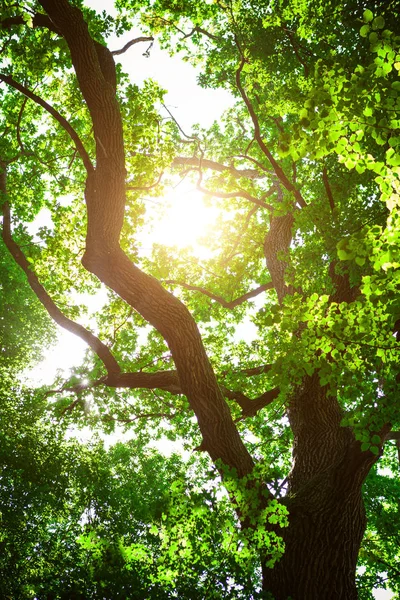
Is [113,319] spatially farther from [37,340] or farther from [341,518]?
[37,340]

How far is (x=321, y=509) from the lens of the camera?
202 inches

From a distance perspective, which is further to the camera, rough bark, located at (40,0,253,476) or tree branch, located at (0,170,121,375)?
tree branch, located at (0,170,121,375)

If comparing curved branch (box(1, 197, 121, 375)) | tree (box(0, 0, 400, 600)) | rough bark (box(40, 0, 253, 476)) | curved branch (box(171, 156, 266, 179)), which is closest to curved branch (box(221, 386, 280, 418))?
tree (box(0, 0, 400, 600))

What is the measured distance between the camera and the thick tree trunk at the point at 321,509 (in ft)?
15.1

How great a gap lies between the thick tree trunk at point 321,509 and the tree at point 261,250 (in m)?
0.02

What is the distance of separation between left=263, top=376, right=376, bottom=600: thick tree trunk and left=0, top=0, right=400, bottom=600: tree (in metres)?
0.02

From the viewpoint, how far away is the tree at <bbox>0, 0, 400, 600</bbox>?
3.65 metres

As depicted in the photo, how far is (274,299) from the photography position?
12.3 m

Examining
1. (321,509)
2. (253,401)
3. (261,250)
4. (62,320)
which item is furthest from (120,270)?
(261,250)

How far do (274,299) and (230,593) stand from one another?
9768 millimetres

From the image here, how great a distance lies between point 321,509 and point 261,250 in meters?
7.40

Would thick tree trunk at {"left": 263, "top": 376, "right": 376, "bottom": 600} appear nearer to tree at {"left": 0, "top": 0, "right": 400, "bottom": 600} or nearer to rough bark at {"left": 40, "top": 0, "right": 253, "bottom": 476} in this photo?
tree at {"left": 0, "top": 0, "right": 400, "bottom": 600}

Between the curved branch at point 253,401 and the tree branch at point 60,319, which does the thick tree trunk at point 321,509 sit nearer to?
the curved branch at point 253,401

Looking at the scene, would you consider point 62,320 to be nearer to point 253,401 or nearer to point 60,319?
point 60,319
